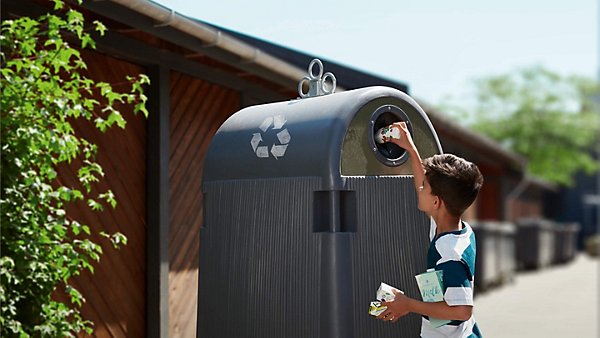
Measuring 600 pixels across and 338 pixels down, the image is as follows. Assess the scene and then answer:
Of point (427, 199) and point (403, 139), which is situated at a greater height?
point (403, 139)

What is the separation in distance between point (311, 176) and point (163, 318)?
286 cm

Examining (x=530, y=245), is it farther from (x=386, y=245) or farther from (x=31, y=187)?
(x=31, y=187)

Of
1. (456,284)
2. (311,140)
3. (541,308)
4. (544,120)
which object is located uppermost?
(544,120)

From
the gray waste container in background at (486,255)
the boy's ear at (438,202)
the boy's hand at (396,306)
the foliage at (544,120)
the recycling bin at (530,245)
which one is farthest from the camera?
the foliage at (544,120)

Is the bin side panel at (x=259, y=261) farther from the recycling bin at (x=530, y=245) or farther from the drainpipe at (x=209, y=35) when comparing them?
the recycling bin at (x=530, y=245)

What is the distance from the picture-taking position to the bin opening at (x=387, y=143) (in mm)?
4207

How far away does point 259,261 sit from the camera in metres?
4.20

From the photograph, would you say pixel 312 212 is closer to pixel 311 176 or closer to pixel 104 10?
pixel 311 176

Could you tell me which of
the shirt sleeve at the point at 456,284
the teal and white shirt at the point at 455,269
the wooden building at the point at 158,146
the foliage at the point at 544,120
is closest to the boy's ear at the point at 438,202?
the teal and white shirt at the point at 455,269

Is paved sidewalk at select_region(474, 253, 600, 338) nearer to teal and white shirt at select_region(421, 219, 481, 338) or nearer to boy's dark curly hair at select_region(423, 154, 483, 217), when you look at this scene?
teal and white shirt at select_region(421, 219, 481, 338)

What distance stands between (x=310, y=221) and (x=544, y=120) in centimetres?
3797

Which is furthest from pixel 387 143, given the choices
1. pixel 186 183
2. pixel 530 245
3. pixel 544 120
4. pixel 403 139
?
pixel 544 120

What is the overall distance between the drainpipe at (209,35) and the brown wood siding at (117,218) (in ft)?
2.00

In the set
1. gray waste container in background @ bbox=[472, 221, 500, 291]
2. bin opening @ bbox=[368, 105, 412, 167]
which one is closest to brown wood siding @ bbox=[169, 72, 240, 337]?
bin opening @ bbox=[368, 105, 412, 167]
